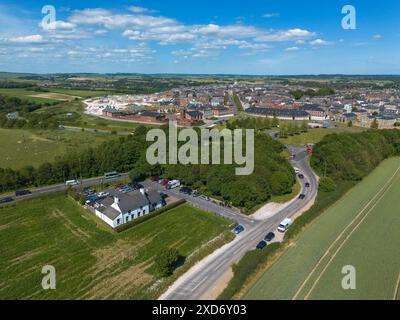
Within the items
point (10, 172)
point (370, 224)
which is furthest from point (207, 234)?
point (10, 172)

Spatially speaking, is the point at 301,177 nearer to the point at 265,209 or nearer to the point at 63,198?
the point at 265,209

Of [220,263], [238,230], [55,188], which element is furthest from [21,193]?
[220,263]

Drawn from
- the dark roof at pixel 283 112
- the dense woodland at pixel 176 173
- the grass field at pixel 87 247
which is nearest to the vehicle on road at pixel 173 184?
the dense woodland at pixel 176 173

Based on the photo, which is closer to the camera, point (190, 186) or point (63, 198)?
point (63, 198)

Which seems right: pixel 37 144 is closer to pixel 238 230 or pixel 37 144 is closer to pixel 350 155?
pixel 238 230

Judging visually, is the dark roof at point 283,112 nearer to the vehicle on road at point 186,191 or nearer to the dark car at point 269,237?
the vehicle on road at point 186,191

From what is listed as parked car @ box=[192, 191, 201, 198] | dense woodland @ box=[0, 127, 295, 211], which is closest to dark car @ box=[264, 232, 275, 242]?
dense woodland @ box=[0, 127, 295, 211]
